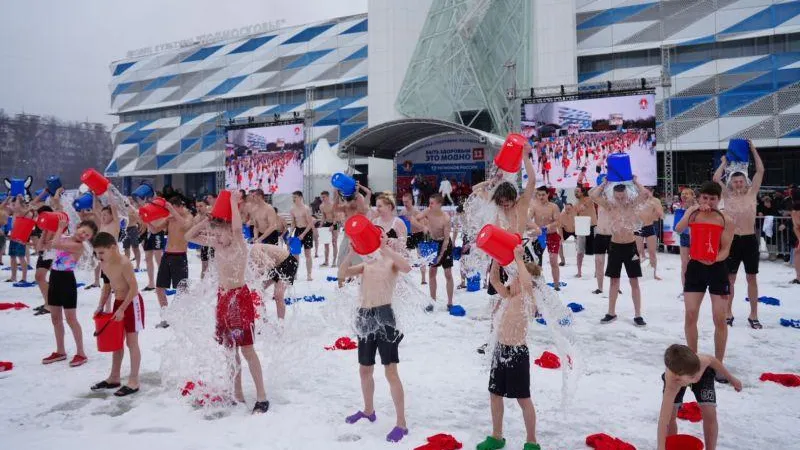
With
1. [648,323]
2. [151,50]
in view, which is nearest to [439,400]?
[648,323]

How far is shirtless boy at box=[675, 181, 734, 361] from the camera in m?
4.91

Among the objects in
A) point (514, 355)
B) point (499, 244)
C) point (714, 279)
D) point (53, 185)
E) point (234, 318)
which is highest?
point (53, 185)

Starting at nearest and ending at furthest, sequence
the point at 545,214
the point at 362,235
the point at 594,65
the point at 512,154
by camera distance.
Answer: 1. the point at 362,235
2. the point at 512,154
3. the point at 545,214
4. the point at 594,65

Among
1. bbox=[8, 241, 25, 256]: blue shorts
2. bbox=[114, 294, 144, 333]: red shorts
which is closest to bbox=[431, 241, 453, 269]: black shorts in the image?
bbox=[114, 294, 144, 333]: red shorts

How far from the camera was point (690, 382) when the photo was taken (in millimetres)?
3068

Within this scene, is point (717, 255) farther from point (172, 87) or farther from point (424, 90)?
point (172, 87)

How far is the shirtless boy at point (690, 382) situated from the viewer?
118 inches

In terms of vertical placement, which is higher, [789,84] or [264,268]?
[789,84]

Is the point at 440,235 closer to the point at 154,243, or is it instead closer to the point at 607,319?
the point at 607,319

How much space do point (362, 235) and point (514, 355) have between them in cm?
123

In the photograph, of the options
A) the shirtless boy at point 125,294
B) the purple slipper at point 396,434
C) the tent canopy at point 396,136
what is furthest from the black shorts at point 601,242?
the tent canopy at point 396,136

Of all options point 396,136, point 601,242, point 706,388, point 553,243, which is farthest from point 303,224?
point 396,136

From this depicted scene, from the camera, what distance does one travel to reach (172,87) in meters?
42.2

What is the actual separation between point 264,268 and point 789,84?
1136 inches
